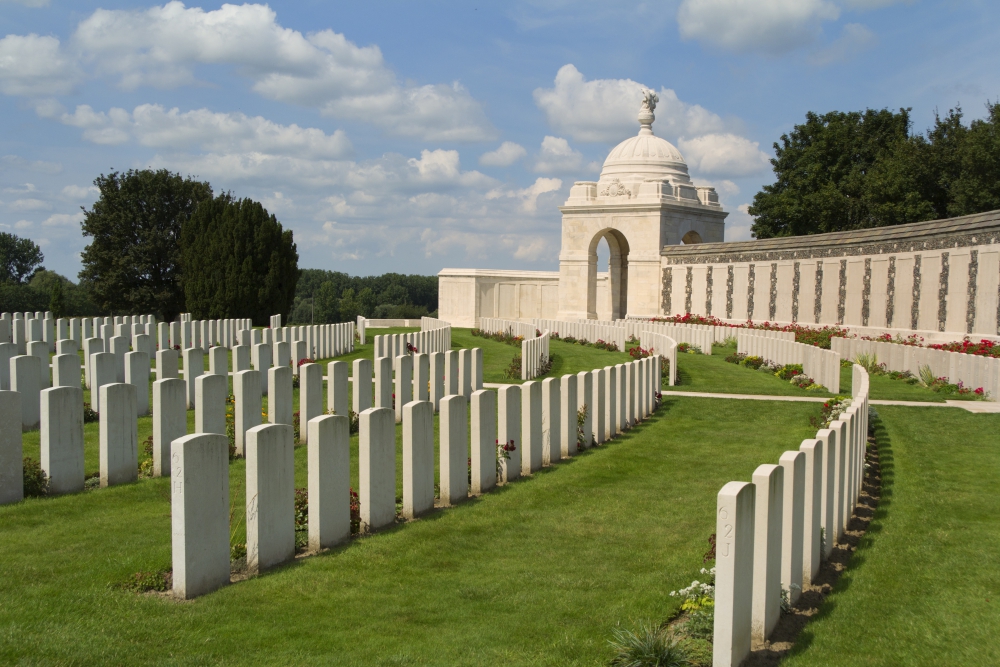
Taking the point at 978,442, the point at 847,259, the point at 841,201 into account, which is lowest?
the point at 978,442

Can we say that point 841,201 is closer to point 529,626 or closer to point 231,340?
point 231,340

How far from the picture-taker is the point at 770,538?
476 cm

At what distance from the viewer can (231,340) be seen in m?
23.9

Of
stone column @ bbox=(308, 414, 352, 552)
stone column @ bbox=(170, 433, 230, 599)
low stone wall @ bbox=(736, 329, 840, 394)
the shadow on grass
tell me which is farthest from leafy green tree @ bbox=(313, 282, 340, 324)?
stone column @ bbox=(170, 433, 230, 599)

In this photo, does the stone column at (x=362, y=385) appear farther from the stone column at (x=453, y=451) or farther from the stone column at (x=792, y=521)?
the stone column at (x=792, y=521)

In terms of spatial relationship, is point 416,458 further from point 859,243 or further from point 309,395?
point 859,243

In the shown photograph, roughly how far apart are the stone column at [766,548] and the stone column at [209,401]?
580cm

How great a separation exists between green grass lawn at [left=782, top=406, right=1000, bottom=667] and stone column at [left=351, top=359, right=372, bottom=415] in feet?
20.2

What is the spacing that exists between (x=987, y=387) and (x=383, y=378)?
10934 millimetres

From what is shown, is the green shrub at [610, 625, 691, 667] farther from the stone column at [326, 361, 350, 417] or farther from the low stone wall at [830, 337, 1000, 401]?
the low stone wall at [830, 337, 1000, 401]

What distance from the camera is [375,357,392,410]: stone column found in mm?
11445

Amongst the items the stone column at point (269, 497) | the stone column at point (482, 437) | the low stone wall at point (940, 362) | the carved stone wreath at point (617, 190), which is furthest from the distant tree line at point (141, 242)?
the stone column at point (269, 497)

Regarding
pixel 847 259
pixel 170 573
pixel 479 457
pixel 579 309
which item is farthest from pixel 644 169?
pixel 170 573

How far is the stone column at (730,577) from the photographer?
4273 millimetres
